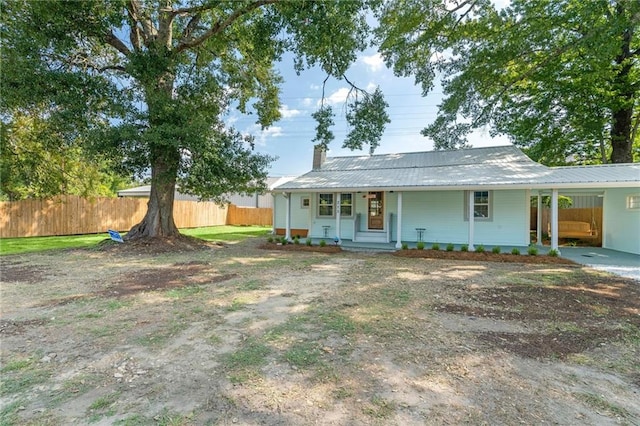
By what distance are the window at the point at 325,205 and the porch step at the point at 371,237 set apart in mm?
1761

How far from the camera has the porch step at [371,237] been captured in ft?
45.2

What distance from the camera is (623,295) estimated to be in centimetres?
613

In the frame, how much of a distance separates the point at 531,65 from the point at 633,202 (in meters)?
8.01

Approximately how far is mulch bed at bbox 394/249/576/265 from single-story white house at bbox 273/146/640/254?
60 cm

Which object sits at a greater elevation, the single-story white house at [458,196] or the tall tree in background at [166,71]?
the tall tree in background at [166,71]

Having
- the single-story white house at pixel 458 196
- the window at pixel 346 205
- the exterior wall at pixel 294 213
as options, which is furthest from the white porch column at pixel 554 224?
the exterior wall at pixel 294 213

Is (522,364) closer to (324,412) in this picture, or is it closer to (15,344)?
(324,412)

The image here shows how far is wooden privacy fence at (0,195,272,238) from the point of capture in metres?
14.8

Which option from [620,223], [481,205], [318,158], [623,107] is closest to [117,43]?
[318,158]

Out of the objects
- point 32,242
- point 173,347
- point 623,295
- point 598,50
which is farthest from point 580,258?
point 32,242

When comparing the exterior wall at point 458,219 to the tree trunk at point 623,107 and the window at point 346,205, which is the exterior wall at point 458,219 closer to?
the window at point 346,205

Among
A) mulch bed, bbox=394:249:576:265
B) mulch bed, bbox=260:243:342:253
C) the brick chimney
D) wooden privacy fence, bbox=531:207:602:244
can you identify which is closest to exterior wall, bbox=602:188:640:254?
A: wooden privacy fence, bbox=531:207:602:244

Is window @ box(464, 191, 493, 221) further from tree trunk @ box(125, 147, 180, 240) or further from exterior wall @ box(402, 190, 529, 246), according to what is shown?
tree trunk @ box(125, 147, 180, 240)

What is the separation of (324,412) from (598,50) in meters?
13.8
